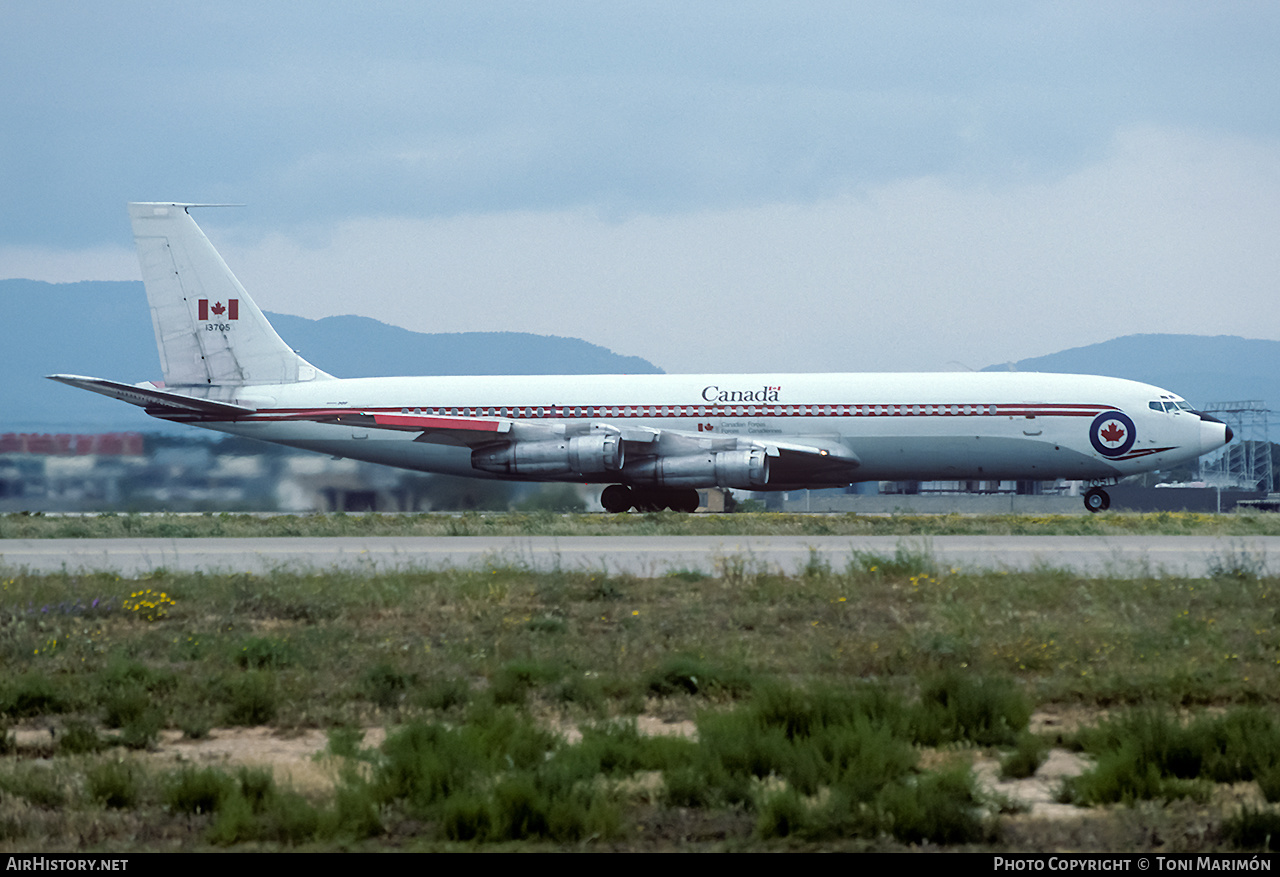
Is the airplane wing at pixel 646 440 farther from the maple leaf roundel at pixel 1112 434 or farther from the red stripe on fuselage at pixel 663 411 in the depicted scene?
the maple leaf roundel at pixel 1112 434

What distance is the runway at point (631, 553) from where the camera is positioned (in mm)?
19250

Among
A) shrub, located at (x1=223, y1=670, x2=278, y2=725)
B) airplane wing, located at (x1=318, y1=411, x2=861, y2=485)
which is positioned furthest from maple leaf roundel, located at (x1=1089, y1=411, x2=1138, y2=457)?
shrub, located at (x1=223, y1=670, x2=278, y2=725)

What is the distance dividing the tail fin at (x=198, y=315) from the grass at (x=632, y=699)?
26285 millimetres

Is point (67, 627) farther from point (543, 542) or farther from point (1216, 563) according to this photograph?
point (1216, 563)

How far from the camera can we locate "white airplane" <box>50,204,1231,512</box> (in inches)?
1427

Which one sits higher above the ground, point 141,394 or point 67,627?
point 141,394

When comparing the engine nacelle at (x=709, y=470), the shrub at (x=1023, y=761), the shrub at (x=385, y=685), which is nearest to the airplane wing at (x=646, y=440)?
the engine nacelle at (x=709, y=470)

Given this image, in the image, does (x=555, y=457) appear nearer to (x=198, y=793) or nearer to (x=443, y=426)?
(x=443, y=426)

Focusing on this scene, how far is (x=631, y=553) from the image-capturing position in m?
22.4

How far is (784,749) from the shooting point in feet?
25.3

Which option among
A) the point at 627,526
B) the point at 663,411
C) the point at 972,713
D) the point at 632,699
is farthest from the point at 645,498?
the point at 972,713

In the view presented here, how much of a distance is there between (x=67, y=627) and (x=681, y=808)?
9111 mm

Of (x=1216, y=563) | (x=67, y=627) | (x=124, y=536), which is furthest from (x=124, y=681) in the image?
(x=124, y=536)
